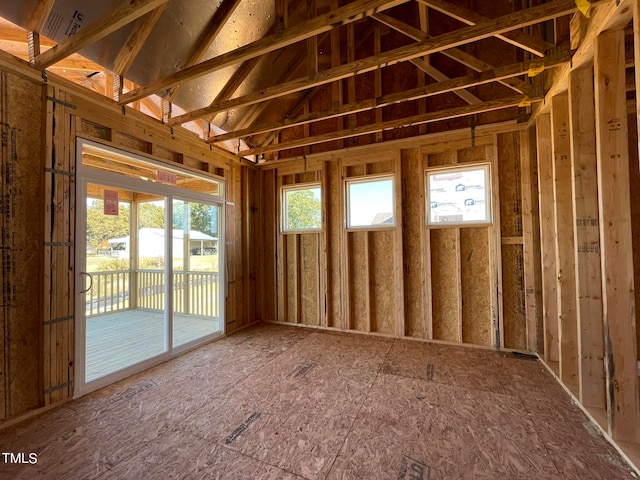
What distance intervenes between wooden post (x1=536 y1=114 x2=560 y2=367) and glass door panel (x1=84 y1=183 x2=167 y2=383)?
16.1ft

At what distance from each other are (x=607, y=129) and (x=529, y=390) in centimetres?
244

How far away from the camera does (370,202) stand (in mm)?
4570

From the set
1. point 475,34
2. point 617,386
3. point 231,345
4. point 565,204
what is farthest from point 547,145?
point 231,345

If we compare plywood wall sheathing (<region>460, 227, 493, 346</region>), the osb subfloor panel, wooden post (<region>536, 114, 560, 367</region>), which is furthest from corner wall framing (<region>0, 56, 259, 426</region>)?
wooden post (<region>536, 114, 560, 367</region>)

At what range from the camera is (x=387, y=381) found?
2.91m

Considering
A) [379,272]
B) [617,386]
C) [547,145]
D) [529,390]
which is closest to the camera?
[617,386]

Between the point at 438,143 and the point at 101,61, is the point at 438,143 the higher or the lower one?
the lower one

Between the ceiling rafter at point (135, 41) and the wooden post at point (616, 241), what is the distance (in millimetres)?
3974

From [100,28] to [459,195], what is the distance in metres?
4.46

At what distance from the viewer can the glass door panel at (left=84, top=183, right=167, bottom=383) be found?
3725mm

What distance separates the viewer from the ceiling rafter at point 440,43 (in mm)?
1991

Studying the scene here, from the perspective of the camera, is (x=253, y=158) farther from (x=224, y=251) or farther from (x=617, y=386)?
(x=617, y=386)

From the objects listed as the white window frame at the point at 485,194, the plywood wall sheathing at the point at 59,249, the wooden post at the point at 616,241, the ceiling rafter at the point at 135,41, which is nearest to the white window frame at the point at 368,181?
the white window frame at the point at 485,194

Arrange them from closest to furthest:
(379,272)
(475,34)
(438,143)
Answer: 1. (475,34)
2. (438,143)
3. (379,272)
